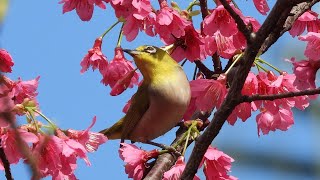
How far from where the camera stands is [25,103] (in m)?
2.54

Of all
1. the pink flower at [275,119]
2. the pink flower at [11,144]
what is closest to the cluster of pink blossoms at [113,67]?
the pink flower at [275,119]

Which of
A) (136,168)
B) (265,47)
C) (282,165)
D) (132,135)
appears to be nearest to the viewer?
(282,165)

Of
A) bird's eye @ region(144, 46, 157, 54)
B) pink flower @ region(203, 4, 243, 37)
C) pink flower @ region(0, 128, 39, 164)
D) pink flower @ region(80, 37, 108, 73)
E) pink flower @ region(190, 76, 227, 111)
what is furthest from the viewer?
bird's eye @ region(144, 46, 157, 54)

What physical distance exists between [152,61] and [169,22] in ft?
2.16

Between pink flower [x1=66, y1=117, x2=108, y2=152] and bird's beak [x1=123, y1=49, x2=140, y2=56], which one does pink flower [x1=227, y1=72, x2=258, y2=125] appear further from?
bird's beak [x1=123, y1=49, x2=140, y2=56]

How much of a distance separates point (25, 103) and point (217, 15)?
0.96 metres

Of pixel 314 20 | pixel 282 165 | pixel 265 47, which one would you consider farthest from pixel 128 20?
pixel 282 165

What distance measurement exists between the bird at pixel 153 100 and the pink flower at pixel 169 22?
1.28 feet

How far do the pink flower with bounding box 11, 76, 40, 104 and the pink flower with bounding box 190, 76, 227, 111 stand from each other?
75cm

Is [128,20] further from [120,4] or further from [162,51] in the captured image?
[162,51]

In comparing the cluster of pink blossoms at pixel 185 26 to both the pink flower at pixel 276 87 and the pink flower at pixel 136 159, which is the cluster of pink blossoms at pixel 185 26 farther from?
the pink flower at pixel 136 159

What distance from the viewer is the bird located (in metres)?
3.35

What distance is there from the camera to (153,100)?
134 inches

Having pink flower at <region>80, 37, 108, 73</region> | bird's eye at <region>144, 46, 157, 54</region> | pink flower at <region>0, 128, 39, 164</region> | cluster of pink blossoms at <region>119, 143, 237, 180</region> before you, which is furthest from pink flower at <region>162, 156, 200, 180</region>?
bird's eye at <region>144, 46, 157, 54</region>
